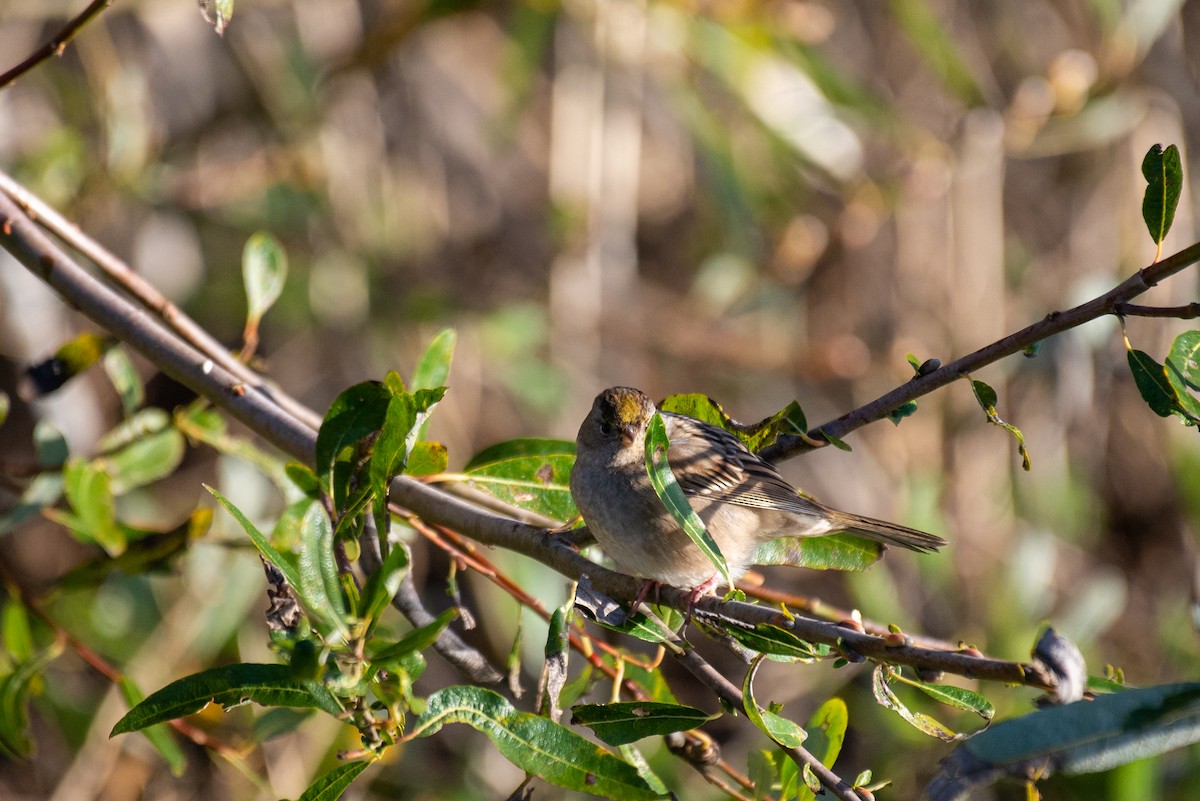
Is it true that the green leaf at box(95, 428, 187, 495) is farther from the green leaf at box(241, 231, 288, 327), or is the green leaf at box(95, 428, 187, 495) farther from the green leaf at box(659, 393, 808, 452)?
the green leaf at box(659, 393, 808, 452)

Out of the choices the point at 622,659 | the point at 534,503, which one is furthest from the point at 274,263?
the point at 622,659

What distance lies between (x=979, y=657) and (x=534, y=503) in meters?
1.25

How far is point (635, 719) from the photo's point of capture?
1.84 metres

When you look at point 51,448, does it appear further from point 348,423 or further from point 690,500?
point 690,500

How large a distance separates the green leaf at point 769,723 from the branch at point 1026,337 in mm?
457

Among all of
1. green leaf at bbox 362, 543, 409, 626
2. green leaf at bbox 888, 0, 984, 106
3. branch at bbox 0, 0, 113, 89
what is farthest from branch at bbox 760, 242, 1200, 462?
green leaf at bbox 888, 0, 984, 106

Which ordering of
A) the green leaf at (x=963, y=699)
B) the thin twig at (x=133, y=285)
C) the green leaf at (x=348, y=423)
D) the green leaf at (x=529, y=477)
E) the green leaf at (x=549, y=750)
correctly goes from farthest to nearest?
the green leaf at (x=529, y=477), the thin twig at (x=133, y=285), the green leaf at (x=348, y=423), the green leaf at (x=963, y=699), the green leaf at (x=549, y=750)

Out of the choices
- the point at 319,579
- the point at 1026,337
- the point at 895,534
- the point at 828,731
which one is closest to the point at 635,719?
the point at 828,731

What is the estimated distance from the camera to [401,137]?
5.76m

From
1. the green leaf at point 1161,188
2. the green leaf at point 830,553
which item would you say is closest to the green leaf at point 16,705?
the green leaf at point 830,553

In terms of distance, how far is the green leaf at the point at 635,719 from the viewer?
71.9 inches

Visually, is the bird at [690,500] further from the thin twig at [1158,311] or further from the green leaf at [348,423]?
the thin twig at [1158,311]

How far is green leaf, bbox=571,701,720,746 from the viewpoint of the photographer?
71.9 inches

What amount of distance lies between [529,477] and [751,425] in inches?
20.9
